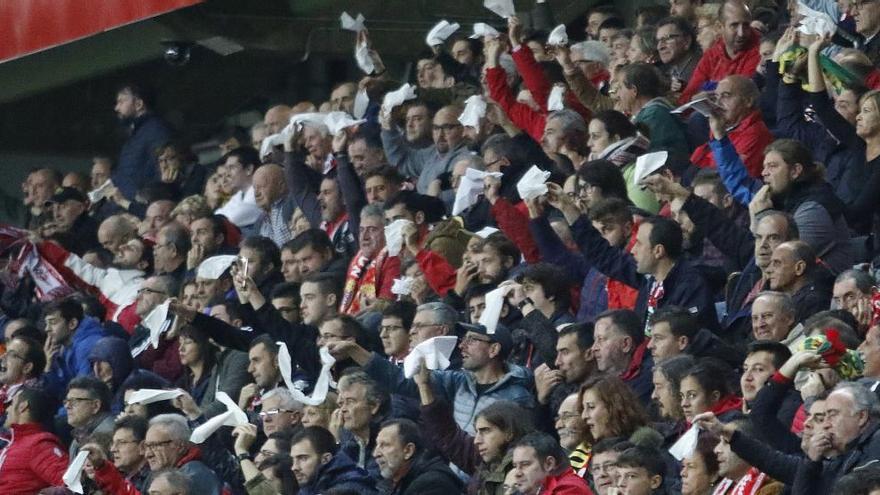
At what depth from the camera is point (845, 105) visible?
11.1 meters

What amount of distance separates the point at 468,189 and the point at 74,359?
255 cm

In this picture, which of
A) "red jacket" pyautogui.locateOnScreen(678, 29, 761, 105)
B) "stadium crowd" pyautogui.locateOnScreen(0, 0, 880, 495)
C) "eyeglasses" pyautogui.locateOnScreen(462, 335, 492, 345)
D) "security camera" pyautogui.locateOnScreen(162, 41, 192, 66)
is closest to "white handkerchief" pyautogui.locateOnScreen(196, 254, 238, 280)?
"stadium crowd" pyautogui.locateOnScreen(0, 0, 880, 495)

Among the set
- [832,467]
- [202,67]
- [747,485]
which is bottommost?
[202,67]

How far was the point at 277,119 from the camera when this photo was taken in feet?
51.8

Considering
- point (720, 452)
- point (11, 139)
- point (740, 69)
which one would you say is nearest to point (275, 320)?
point (740, 69)

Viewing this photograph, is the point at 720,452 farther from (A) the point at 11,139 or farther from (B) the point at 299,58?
(A) the point at 11,139

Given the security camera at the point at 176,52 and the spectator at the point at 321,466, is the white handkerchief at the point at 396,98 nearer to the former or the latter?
the security camera at the point at 176,52

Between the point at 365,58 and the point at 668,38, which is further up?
the point at 668,38

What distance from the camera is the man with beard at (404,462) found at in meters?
9.80

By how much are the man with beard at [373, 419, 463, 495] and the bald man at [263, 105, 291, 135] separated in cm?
602

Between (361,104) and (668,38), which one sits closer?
(668,38)

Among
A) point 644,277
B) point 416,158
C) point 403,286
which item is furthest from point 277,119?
point 644,277

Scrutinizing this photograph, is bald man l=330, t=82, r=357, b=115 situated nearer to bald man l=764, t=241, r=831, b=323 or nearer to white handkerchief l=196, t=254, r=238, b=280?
white handkerchief l=196, t=254, r=238, b=280

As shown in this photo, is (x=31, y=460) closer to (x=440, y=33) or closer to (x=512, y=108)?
(x=512, y=108)
